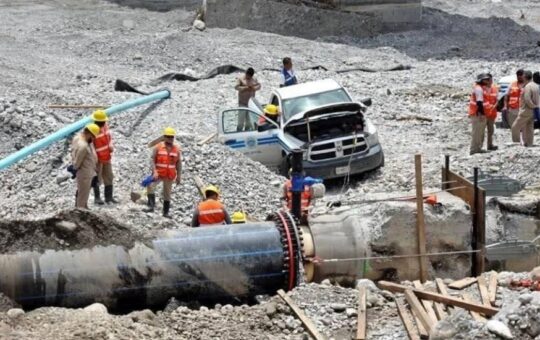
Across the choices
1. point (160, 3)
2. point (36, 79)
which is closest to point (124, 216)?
point (36, 79)

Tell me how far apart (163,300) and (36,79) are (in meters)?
16.2

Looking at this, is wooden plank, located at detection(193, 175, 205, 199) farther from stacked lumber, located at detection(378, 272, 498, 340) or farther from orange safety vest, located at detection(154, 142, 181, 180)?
stacked lumber, located at detection(378, 272, 498, 340)

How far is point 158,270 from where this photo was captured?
1164cm

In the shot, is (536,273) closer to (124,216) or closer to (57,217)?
(57,217)

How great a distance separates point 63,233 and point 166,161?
3.90 m

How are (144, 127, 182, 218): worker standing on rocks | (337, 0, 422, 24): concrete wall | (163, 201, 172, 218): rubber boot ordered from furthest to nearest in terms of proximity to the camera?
(337, 0, 422, 24): concrete wall, (163, 201, 172, 218): rubber boot, (144, 127, 182, 218): worker standing on rocks

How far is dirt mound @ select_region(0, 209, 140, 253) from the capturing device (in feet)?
37.9

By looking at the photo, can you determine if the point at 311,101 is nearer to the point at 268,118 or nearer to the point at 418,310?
the point at 268,118

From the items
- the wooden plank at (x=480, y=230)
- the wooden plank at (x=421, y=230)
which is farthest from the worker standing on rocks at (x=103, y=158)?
the wooden plank at (x=480, y=230)

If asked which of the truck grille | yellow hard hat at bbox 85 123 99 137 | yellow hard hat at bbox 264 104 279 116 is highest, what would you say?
yellow hard hat at bbox 85 123 99 137

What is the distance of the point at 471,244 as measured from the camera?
12875 mm

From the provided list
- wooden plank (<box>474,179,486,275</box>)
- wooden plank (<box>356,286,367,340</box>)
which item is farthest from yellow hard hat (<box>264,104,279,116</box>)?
wooden plank (<box>356,286,367,340</box>)

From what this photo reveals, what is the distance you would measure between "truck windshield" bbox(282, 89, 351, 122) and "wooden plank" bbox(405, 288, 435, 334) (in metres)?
8.35

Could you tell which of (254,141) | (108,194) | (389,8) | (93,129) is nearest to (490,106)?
(254,141)
